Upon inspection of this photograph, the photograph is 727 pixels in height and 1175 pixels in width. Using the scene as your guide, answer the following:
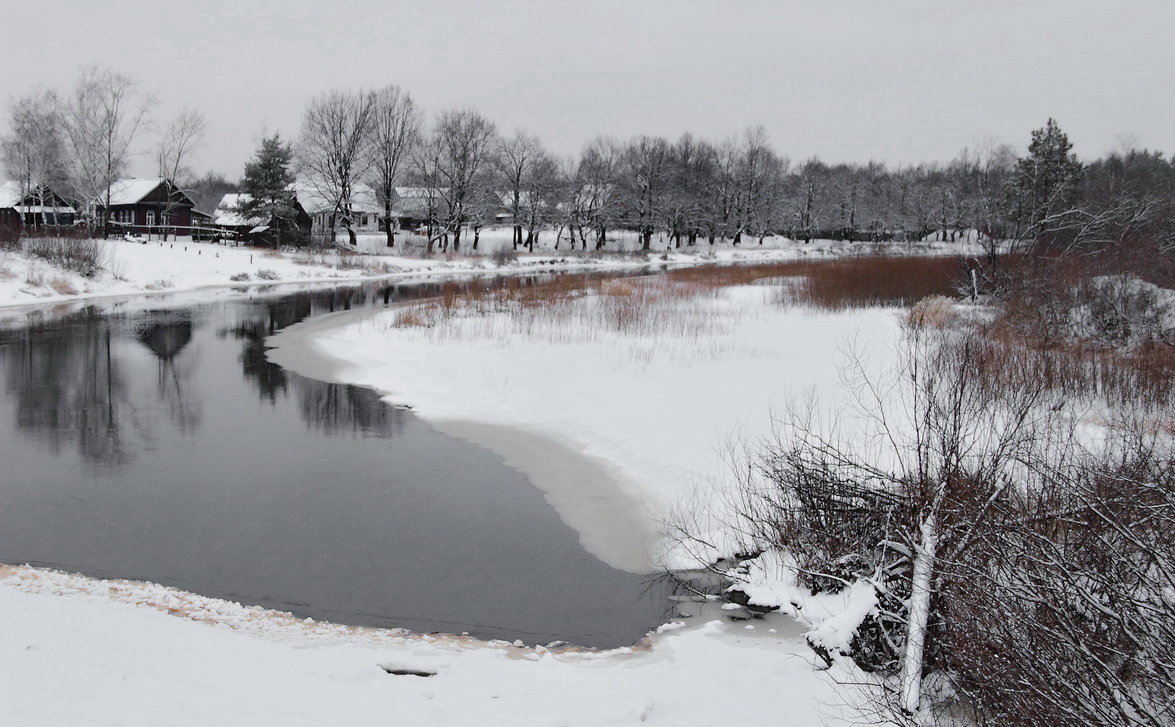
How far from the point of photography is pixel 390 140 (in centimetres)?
6328

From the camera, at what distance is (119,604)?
243 inches

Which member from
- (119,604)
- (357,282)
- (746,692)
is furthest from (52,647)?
(357,282)

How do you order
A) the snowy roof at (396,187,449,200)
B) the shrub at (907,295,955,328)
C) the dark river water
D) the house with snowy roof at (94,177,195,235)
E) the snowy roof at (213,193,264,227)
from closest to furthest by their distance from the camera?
the dark river water, the shrub at (907,295,955,328), the snowy roof at (213,193,264,227), the snowy roof at (396,187,449,200), the house with snowy roof at (94,177,195,235)

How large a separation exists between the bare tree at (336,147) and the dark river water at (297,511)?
1868 inches

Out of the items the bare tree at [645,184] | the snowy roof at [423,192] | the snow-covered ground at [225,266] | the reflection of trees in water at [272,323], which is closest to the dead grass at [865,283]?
the reflection of trees in water at [272,323]

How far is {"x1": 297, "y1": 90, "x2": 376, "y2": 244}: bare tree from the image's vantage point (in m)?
60.3

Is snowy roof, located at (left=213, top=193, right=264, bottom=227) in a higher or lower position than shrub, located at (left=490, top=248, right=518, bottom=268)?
higher

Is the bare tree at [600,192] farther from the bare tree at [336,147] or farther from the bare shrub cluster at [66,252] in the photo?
the bare shrub cluster at [66,252]

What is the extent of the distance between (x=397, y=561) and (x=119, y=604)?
223cm

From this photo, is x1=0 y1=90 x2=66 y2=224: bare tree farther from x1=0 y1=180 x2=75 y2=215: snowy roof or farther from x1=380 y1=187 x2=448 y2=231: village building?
x1=380 y1=187 x2=448 y2=231: village building

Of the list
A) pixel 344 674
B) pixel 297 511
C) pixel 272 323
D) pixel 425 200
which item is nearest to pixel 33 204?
pixel 425 200

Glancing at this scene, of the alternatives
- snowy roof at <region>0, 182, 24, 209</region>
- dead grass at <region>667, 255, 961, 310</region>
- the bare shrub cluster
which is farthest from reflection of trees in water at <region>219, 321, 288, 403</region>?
snowy roof at <region>0, 182, 24, 209</region>

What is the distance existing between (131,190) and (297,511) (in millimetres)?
75702

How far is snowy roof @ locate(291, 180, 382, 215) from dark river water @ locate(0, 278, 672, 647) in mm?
46861
